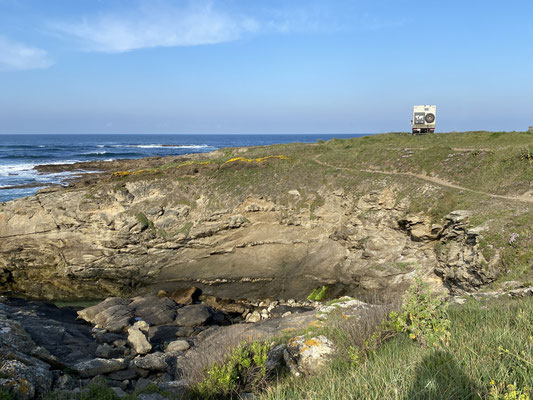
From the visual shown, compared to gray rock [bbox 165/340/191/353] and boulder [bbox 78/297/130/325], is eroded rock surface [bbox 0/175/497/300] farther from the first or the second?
gray rock [bbox 165/340/191/353]

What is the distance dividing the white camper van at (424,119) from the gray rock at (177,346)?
37.3 meters

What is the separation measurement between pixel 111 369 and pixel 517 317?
1248 cm

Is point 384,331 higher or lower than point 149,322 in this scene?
higher

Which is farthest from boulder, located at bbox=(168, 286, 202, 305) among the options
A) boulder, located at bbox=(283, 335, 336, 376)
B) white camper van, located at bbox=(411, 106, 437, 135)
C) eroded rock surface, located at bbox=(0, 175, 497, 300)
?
white camper van, located at bbox=(411, 106, 437, 135)

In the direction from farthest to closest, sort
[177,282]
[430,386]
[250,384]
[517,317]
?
[177,282], [250,384], [517,317], [430,386]

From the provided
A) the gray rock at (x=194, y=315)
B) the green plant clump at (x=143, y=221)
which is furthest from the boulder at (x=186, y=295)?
the green plant clump at (x=143, y=221)

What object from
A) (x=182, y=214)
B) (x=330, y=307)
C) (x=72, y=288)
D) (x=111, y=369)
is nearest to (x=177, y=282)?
(x=182, y=214)

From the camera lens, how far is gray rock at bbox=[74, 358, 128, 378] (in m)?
11.3

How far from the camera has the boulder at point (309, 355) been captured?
7.64m

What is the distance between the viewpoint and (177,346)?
15.9 metres

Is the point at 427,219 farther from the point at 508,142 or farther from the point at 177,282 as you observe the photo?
the point at 177,282

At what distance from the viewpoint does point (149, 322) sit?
19.4m

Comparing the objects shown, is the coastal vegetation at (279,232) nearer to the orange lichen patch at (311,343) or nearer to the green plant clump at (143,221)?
the green plant clump at (143,221)

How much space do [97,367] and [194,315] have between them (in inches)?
335
